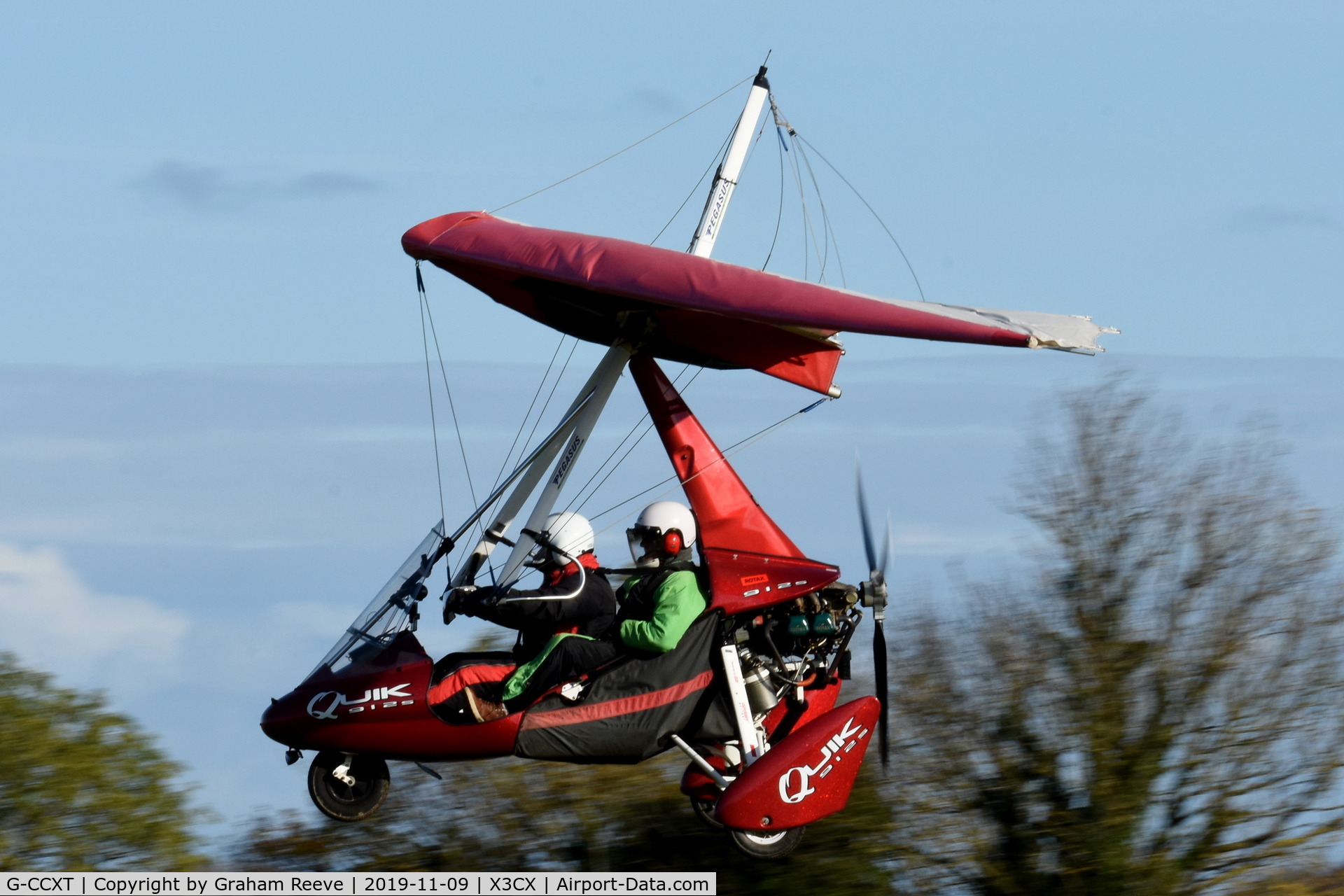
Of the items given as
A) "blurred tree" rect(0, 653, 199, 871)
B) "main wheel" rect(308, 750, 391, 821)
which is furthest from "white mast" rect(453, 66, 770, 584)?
"blurred tree" rect(0, 653, 199, 871)

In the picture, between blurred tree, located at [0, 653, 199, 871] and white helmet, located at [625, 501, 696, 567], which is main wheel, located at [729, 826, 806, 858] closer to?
white helmet, located at [625, 501, 696, 567]

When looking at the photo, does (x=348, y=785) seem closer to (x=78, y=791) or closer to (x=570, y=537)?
(x=570, y=537)

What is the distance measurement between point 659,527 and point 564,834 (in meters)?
12.2

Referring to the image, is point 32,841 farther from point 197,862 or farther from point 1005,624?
point 1005,624

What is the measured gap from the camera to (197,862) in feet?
62.3

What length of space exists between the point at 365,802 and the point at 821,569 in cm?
315

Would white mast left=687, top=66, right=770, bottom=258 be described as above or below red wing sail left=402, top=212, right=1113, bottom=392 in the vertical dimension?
above

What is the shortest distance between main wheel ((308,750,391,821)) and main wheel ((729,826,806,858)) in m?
2.18

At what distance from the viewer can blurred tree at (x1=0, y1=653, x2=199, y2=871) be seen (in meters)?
17.6

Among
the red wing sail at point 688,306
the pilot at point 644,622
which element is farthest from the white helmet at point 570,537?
the red wing sail at point 688,306

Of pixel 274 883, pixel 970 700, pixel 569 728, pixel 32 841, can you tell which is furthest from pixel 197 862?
pixel 569 728

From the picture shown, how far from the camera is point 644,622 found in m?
10.2

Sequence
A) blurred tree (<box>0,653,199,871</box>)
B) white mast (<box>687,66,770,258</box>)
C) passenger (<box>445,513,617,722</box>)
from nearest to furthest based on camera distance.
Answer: passenger (<box>445,513,617,722</box>) < white mast (<box>687,66,770,258</box>) < blurred tree (<box>0,653,199,871</box>)

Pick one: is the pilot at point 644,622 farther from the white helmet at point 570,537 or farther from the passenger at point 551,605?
the white helmet at point 570,537
